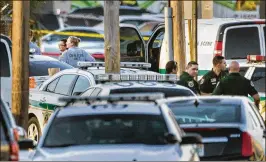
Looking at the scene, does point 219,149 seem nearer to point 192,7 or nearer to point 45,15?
point 192,7

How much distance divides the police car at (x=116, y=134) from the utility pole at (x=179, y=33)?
11.8 metres

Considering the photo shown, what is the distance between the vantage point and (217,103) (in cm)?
1639

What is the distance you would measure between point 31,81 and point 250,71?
13.1 ft

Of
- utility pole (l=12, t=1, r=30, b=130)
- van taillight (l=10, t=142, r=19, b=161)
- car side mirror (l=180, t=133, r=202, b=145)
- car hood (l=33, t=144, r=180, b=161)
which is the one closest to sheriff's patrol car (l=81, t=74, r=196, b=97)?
utility pole (l=12, t=1, r=30, b=130)

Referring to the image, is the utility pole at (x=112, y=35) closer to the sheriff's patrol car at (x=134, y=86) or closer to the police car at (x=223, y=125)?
the sheriff's patrol car at (x=134, y=86)

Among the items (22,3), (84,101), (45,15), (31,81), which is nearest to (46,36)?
(45,15)

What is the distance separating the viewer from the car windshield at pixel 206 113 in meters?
15.7

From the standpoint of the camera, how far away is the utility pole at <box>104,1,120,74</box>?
20406 mm

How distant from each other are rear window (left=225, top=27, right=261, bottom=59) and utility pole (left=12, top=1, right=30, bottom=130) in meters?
8.22

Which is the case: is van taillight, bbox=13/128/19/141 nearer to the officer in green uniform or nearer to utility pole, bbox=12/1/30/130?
utility pole, bbox=12/1/30/130

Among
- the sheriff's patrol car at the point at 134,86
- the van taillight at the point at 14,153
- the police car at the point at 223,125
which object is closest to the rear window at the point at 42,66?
the sheriff's patrol car at the point at 134,86

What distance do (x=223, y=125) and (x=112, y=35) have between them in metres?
5.58

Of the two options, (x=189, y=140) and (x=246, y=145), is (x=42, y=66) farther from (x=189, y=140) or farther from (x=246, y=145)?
(x=189, y=140)

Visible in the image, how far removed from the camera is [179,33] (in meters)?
25.6
